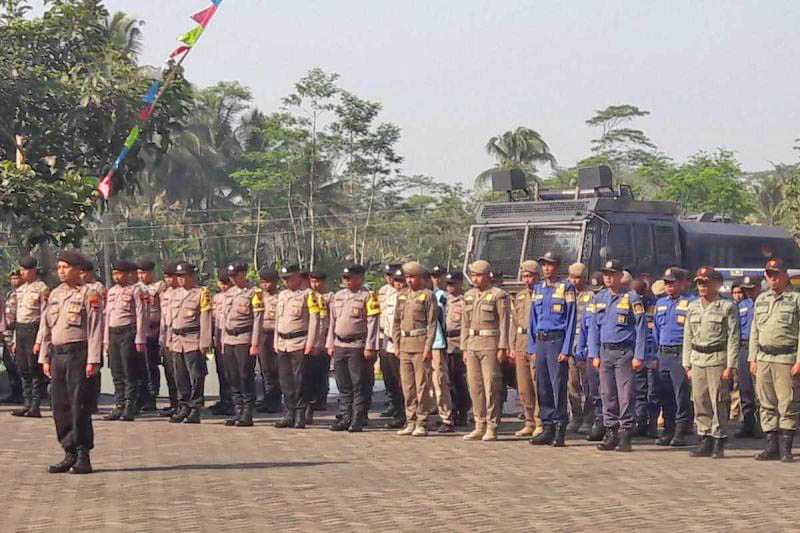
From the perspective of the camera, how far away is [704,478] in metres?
10.4

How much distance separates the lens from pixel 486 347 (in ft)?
43.8

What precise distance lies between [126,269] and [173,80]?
15.7ft

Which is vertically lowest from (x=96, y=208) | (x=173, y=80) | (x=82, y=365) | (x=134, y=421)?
(x=134, y=421)

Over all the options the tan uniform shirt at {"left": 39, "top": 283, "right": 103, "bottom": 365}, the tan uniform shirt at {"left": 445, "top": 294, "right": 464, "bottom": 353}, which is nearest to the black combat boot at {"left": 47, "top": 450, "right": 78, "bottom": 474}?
the tan uniform shirt at {"left": 39, "top": 283, "right": 103, "bottom": 365}

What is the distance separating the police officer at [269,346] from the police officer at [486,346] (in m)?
3.07

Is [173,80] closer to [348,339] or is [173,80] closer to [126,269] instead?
[126,269]

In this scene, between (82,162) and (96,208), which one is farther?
(82,162)

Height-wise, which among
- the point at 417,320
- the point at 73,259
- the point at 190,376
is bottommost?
the point at 190,376

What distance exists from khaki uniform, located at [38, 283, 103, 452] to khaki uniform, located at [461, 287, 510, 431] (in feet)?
13.3

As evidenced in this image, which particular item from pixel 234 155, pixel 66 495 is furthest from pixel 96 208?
pixel 234 155

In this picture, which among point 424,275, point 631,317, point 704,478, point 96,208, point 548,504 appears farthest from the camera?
point 96,208

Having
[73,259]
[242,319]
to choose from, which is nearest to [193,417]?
[242,319]

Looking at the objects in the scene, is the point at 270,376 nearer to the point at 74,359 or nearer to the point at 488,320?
the point at 488,320

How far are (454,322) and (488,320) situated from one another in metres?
1.87
